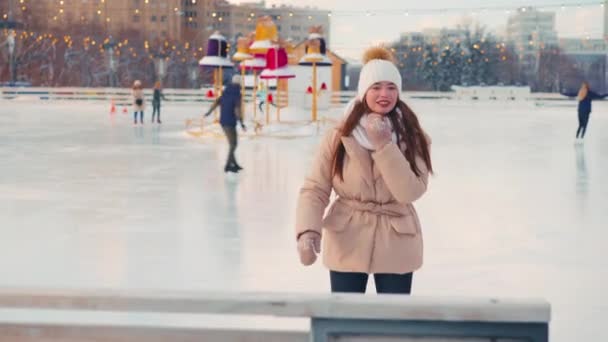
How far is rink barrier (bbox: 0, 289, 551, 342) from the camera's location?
7.42ft

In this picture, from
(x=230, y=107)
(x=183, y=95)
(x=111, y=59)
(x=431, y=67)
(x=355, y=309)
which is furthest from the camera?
(x=431, y=67)

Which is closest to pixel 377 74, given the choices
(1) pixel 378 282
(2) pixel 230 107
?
(1) pixel 378 282

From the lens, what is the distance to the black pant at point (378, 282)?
3148 millimetres

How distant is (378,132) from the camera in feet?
9.53

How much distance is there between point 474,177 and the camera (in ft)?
39.1

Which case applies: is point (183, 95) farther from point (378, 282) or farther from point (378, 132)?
point (378, 132)

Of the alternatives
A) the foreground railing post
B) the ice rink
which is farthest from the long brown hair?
the foreground railing post

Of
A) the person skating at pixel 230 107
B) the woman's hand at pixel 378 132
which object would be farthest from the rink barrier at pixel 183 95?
the woman's hand at pixel 378 132

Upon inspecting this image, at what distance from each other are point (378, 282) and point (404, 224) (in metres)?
0.25

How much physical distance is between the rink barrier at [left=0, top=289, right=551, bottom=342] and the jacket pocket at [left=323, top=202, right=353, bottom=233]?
0.73 metres

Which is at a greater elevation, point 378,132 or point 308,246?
point 378,132

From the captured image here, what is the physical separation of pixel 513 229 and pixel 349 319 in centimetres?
556

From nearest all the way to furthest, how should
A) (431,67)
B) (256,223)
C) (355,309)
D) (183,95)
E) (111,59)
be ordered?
(355,309) → (256,223) → (183,95) → (111,59) → (431,67)

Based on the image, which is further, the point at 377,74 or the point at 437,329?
the point at 377,74
